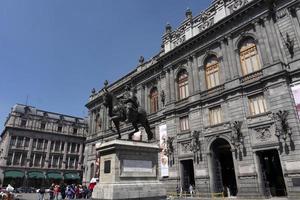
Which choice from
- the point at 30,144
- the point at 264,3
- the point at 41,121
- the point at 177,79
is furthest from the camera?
the point at 41,121

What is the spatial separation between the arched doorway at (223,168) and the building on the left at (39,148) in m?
41.9

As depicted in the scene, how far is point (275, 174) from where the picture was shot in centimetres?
2247

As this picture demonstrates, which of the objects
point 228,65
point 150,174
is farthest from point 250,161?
point 150,174

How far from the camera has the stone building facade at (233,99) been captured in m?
18.6

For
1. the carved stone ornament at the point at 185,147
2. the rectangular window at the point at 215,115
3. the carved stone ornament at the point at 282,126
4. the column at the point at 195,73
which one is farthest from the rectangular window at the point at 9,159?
the carved stone ornament at the point at 282,126

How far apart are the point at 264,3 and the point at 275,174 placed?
52.0 feet

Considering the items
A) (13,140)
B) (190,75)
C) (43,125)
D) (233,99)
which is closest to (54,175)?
(13,140)

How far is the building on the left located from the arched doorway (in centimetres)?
4186

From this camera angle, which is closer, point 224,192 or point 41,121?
point 224,192

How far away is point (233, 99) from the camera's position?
21547 mm

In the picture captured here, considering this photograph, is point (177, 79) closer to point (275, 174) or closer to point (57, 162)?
point (275, 174)

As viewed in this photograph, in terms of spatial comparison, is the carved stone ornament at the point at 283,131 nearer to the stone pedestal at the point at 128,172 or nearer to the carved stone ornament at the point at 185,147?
the carved stone ornament at the point at 185,147

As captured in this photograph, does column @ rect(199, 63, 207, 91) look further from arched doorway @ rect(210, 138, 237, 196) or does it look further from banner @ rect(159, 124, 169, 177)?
banner @ rect(159, 124, 169, 177)

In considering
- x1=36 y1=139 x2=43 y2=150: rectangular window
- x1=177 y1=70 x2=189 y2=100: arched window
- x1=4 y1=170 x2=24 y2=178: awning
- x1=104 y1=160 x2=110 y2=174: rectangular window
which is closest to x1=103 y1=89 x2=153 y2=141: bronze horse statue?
x1=104 y1=160 x2=110 y2=174: rectangular window
